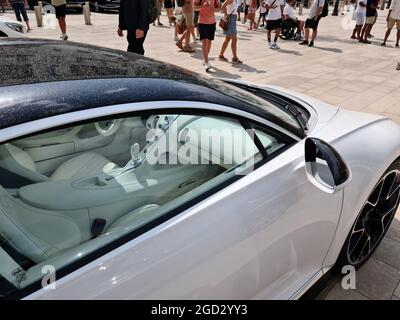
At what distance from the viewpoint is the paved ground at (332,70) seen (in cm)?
234

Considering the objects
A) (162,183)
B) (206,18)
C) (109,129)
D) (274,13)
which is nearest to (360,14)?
(274,13)

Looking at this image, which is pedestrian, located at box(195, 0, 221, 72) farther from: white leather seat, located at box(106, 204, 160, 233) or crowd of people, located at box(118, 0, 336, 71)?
white leather seat, located at box(106, 204, 160, 233)

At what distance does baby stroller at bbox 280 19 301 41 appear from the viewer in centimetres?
1092

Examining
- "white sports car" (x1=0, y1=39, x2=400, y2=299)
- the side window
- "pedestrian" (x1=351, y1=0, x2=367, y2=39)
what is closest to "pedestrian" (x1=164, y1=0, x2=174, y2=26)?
"pedestrian" (x1=351, y1=0, x2=367, y2=39)

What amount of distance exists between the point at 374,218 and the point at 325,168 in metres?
0.88

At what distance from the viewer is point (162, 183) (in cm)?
160

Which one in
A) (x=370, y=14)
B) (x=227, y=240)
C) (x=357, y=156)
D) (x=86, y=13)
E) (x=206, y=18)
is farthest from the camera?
(x=86, y=13)

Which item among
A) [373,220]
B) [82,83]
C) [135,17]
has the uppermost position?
[82,83]

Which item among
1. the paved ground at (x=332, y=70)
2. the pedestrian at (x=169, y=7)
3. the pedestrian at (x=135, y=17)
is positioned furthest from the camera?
the pedestrian at (x=169, y=7)

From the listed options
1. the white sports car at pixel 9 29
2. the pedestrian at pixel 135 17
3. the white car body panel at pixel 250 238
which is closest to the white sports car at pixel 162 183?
the white car body panel at pixel 250 238

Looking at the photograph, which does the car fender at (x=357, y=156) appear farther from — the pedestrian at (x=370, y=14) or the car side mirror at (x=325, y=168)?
the pedestrian at (x=370, y=14)

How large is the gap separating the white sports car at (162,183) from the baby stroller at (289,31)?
383 inches

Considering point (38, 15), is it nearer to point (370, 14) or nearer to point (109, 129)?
point (370, 14)

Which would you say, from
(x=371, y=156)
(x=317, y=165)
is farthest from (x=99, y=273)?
(x=371, y=156)
